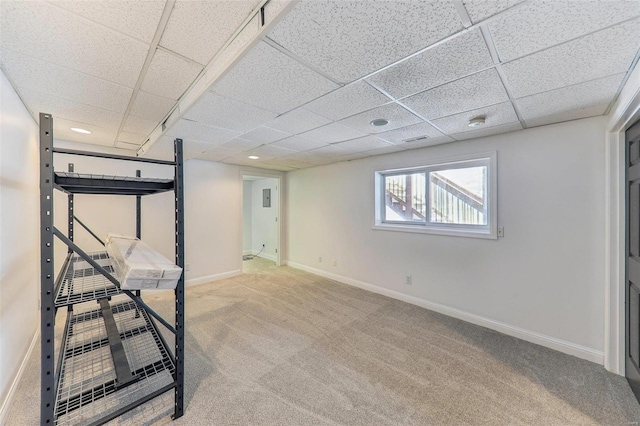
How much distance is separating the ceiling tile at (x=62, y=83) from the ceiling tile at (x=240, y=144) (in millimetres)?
1068

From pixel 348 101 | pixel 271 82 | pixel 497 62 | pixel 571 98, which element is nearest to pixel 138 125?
pixel 271 82

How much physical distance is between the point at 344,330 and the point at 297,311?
0.70 meters

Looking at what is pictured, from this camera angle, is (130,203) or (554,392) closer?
(554,392)

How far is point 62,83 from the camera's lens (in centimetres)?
169

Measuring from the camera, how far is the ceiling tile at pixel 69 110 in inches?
74.2

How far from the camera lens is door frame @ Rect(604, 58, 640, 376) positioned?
6.21 ft

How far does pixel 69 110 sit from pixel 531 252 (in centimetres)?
449

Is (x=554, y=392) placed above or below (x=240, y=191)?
below

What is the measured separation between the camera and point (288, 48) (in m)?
1.21

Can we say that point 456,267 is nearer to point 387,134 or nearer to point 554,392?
Result: point 554,392

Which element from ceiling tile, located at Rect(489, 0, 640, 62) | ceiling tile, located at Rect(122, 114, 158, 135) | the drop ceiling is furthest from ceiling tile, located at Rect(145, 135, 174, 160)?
ceiling tile, located at Rect(489, 0, 640, 62)

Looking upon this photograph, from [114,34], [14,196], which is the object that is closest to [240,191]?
[14,196]

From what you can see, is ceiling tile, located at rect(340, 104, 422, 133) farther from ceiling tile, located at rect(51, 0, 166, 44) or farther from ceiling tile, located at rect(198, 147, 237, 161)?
ceiling tile, located at rect(198, 147, 237, 161)

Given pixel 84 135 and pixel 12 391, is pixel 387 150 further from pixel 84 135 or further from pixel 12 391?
pixel 12 391
